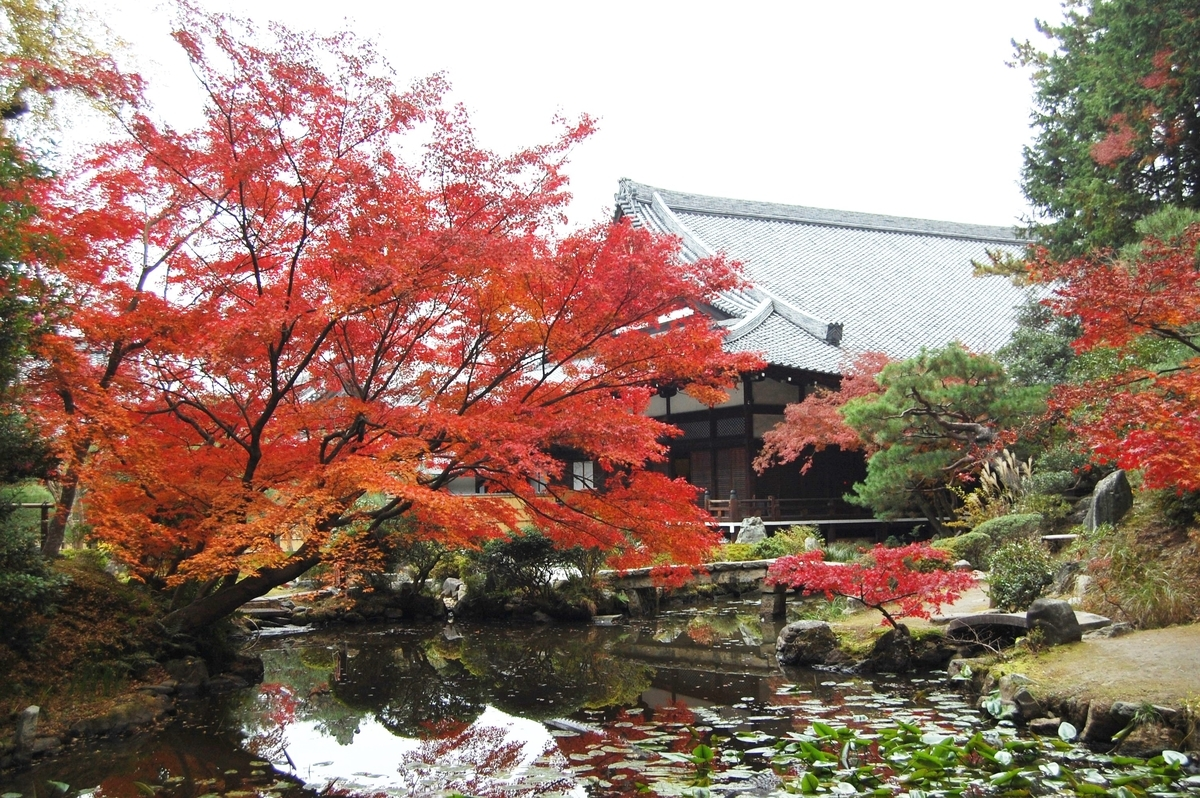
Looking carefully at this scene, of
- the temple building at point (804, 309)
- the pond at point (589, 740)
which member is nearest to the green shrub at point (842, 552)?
the temple building at point (804, 309)

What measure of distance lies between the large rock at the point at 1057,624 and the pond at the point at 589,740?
945mm

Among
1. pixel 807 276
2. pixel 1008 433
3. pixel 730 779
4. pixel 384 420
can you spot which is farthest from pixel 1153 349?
pixel 807 276

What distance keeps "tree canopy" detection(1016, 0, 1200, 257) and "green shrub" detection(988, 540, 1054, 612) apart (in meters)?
6.76

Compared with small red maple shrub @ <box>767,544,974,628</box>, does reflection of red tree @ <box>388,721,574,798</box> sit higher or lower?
lower

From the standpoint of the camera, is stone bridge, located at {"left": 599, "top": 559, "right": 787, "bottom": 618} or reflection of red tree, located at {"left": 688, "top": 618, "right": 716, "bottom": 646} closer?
reflection of red tree, located at {"left": 688, "top": 618, "right": 716, "bottom": 646}

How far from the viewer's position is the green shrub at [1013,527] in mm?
12038

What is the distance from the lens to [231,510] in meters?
7.91

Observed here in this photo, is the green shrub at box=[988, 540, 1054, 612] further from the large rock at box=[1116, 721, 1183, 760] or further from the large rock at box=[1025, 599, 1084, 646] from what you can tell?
the large rock at box=[1116, 721, 1183, 760]

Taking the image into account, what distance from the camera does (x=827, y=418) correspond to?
16.5 m

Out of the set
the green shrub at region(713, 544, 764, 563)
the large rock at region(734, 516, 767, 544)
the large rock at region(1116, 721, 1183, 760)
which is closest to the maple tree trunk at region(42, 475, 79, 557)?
the large rock at region(1116, 721, 1183, 760)

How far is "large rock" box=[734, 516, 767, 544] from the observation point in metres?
16.9

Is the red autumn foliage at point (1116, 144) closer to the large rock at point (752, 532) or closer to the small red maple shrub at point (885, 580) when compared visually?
the small red maple shrub at point (885, 580)

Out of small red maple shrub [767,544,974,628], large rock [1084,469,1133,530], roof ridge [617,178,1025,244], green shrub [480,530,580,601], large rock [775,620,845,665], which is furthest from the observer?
roof ridge [617,178,1025,244]

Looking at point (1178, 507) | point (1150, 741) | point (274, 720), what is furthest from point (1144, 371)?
point (274, 720)
